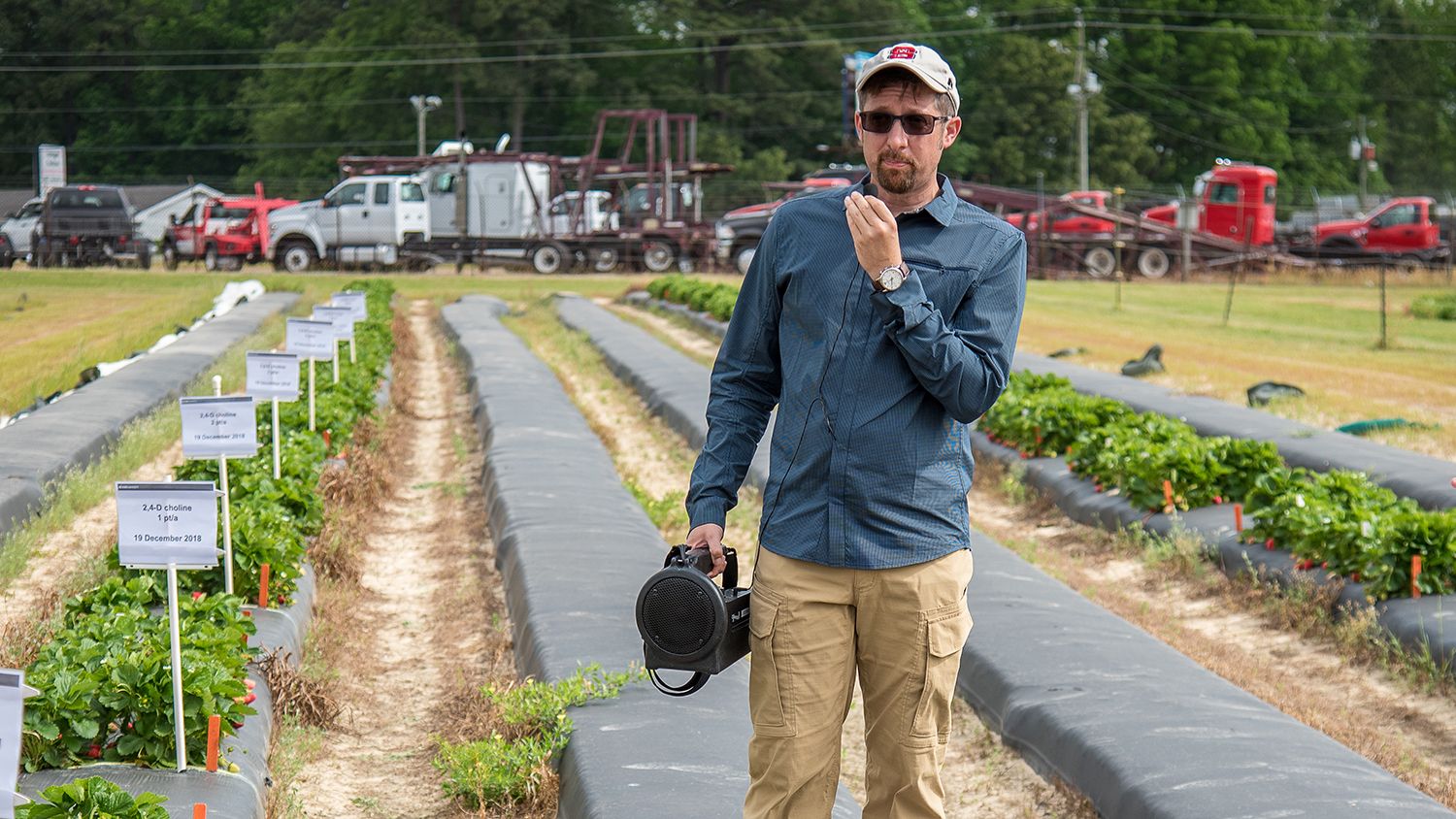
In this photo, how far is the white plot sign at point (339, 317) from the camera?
36.3 ft

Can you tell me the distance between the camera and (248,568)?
5961mm

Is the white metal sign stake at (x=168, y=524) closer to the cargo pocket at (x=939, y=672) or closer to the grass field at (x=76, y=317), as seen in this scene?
the cargo pocket at (x=939, y=672)

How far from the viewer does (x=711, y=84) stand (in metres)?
55.8

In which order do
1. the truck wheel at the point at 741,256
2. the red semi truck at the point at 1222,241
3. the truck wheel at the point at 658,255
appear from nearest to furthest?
the truck wheel at the point at 741,256 → the truck wheel at the point at 658,255 → the red semi truck at the point at 1222,241

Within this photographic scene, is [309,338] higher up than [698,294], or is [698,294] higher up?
[309,338]

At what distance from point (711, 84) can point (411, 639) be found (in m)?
50.5

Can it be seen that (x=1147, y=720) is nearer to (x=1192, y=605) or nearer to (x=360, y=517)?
(x=1192, y=605)

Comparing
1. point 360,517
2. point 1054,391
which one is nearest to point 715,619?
point 360,517

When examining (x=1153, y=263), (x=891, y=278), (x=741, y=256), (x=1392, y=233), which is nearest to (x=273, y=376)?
(x=891, y=278)

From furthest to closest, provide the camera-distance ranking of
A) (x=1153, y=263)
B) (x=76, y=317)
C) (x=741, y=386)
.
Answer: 1. (x=1153, y=263)
2. (x=76, y=317)
3. (x=741, y=386)

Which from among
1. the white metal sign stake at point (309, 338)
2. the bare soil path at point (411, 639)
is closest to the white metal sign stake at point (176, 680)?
the bare soil path at point (411, 639)

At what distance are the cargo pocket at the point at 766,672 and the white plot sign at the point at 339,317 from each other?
838 cm

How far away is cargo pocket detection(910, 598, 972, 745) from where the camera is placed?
296 centimetres

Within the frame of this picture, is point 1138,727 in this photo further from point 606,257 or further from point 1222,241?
point 1222,241
